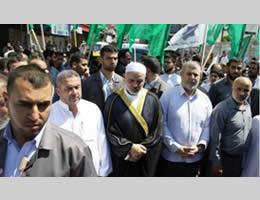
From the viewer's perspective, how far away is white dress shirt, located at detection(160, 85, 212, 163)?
297cm

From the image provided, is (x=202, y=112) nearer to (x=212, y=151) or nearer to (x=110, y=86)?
(x=212, y=151)

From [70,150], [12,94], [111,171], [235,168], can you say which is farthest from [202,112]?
[12,94]

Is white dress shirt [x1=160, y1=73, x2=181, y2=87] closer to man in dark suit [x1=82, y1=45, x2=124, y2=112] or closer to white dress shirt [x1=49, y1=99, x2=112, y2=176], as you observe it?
man in dark suit [x1=82, y1=45, x2=124, y2=112]

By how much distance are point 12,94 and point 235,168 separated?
2612 millimetres

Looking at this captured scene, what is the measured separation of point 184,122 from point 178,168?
543 mm

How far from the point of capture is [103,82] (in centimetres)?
356

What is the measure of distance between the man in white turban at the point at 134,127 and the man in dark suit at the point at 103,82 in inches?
23.2

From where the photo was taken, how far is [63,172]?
4.31 ft

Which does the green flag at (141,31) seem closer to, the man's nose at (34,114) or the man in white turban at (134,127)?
the man in white turban at (134,127)

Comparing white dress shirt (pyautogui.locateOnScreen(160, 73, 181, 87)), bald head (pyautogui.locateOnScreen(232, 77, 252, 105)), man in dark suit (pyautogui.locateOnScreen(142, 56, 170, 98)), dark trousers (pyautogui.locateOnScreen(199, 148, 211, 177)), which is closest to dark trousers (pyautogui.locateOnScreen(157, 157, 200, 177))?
dark trousers (pyautogui.locateOnScreen(199, 148, 211, 177))

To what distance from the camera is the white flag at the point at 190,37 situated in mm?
5866

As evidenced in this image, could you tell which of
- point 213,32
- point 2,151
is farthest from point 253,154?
point 213,32

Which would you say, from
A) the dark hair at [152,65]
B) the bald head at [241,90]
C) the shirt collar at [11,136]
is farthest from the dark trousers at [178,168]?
the shirt collar at [11,136]

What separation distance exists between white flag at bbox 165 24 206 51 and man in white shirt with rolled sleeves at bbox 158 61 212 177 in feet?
10.0
